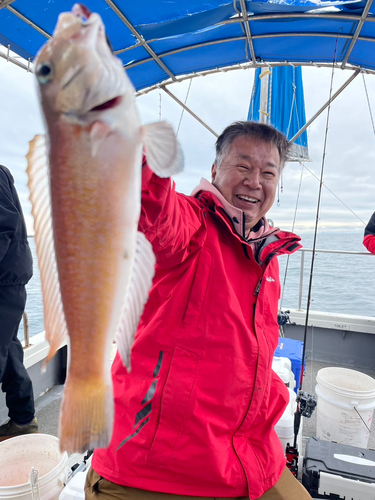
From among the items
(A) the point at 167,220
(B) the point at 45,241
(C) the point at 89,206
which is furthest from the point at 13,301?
(C) the point at 89,206

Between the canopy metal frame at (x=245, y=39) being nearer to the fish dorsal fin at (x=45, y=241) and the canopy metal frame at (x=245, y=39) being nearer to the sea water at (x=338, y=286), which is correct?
the fish dorsal fin at (x=45, y=241)

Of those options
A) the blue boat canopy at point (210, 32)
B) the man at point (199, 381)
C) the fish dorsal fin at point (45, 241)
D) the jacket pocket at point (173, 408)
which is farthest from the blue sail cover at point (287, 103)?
the fish dorsal fin at point (45, 241)

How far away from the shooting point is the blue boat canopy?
2805mm

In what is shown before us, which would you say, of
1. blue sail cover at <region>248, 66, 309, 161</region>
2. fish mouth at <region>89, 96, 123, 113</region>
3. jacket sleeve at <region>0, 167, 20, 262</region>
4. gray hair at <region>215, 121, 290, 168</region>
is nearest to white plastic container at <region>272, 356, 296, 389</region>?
gray hair at <region>215, 121, 290, 168</region>

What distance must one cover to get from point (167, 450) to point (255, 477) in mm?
456

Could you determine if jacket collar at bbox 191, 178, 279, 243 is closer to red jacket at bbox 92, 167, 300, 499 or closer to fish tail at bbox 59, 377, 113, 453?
red jacket at bbox 92, 167, 300, 499

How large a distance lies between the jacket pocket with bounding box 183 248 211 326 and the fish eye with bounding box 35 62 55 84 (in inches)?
42.3

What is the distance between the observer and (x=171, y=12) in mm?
2895

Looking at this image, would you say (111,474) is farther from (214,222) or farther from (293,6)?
(293,6)

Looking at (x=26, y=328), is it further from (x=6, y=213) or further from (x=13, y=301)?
(x=6, y=213)

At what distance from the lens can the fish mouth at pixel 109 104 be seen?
19.7 inches

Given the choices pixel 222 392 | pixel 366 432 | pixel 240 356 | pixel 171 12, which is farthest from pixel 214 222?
pixel 366 432

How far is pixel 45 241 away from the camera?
584 mm

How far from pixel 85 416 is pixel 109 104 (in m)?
0.52
